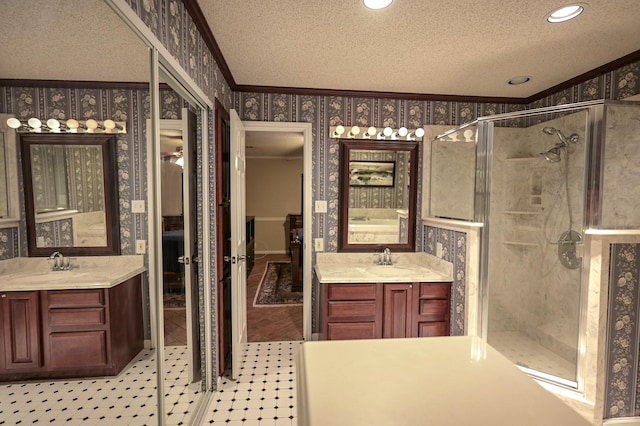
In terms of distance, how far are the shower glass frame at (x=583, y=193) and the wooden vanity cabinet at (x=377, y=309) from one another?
0.41 m

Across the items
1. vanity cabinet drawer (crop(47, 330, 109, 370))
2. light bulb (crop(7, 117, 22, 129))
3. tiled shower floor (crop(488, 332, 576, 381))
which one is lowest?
tiled shower floor (crop(488, 332, 576, 381))

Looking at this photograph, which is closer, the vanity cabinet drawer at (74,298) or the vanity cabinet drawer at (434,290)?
the vanity cabinet drawer at (74,298)

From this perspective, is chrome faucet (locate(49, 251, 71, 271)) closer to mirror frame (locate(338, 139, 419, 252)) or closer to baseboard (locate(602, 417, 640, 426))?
mirror frame (locate(338, 139, 419, 252))

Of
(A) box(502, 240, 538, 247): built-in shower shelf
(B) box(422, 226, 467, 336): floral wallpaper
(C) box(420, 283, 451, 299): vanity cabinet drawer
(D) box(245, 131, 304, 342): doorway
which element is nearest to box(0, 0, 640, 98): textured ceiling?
(B) box(422, 226, 467, 336): floral wallpaper

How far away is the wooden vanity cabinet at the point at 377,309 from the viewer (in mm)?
2531

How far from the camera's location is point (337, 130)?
290cm

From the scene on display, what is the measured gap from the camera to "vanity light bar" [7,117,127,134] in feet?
2.13

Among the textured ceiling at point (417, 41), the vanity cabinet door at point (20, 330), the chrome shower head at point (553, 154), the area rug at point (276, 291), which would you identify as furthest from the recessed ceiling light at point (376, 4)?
the area rug at point (276, 291)

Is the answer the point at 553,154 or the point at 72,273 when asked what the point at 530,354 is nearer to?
the point at 553,154

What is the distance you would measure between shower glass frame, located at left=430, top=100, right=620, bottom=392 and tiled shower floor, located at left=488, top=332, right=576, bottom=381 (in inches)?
3.4

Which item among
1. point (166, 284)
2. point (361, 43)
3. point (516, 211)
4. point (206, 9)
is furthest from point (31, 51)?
point (516, 211)

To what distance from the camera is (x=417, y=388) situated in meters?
0.70

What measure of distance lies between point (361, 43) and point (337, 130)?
3.13 feet

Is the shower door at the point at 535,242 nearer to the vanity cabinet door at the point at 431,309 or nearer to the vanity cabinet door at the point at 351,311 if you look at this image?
the vanity cabinet door at the point at 431,309
